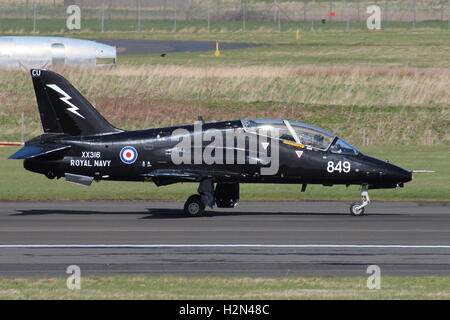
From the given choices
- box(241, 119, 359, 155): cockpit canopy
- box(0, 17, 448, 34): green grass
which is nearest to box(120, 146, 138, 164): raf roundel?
box(241, 119, 359, 155): cockpit canopy

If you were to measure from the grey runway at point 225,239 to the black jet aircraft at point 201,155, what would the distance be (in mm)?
1037

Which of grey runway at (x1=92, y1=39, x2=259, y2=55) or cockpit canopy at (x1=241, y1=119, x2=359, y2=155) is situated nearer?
cockpit canopy at (x1=241, y1=119, x2=359, y2=155)

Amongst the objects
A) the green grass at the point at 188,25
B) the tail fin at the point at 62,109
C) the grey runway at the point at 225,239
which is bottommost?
the grey runway at the point at 225,239

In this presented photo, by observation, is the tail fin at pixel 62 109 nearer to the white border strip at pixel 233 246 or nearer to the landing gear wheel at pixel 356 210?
the white border strip at pixel 233 246

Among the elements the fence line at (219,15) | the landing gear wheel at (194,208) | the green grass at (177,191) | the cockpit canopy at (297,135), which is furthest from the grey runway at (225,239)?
the fence line at (219,15)

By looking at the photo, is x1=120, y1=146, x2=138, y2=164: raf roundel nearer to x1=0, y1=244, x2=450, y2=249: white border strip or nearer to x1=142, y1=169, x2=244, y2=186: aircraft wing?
x1=142, y1=169, x2=244, y2=186: aircraft wing

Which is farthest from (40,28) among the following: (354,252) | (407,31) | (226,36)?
(354,252)

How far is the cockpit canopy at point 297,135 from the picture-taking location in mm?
26641

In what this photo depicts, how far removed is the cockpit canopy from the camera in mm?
26641

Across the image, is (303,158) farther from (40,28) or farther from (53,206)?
(40,28)

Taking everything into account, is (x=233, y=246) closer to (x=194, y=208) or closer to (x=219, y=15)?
(x=194, y=208)

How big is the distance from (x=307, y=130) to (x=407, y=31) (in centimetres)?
7034

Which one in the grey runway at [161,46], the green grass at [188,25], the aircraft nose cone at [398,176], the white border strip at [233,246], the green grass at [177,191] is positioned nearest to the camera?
the white border strip at [233,246]

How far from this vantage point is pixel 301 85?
5309cm
